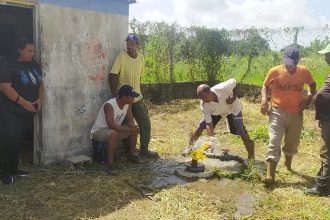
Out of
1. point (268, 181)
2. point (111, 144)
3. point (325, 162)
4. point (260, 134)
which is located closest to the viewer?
Result: point (325, 162)

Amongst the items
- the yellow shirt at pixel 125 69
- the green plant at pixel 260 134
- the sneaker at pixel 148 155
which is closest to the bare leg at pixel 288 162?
the green plant at pixel 260 134

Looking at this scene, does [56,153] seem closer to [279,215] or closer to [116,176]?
[116,176]

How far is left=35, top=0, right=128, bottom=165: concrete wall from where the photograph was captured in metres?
6.18

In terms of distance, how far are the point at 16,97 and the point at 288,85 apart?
3.91 m

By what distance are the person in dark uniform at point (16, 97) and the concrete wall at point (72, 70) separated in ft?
0.88

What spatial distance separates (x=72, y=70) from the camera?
650 centimetres

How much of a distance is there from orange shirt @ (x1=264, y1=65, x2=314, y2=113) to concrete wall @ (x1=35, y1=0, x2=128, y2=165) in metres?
2.85

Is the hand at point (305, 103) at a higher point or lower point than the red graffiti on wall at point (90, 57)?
lower

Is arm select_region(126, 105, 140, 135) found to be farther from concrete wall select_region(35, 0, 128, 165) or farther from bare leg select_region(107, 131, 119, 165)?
concrete wall select_region(35, 0, 128, 165)

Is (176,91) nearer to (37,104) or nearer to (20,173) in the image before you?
(37,104)

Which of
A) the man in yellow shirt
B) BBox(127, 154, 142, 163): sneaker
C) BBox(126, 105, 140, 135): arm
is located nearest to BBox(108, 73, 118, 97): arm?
the man in yellow shirt

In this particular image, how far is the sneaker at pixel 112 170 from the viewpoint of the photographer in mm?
6240

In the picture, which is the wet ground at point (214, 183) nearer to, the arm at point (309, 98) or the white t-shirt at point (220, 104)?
the white t-shirt at point (220, 104)

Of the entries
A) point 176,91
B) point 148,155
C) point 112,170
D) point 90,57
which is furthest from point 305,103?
point 176,91
